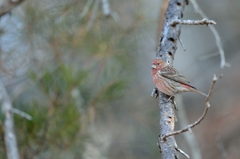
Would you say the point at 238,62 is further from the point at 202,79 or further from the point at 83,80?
the point at 83,80

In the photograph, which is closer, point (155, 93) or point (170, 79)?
point (155, 93)

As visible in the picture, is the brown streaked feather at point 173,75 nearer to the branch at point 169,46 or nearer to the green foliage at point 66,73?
the branch at point 169,46

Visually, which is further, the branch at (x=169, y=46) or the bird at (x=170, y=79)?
the bird at (x=170, y=79)

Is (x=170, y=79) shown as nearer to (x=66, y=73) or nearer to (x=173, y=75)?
(x=173, y=75)

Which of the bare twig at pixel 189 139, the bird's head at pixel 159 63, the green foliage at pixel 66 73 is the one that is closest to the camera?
the bird's head at pixel 159 63

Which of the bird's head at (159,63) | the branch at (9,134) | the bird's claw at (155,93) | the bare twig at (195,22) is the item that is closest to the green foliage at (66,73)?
the branch at (9,134)

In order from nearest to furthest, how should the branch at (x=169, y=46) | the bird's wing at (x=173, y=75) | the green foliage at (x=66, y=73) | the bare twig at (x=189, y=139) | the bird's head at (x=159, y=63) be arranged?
the branch at (x=169, y=46)
the bird's head at (x=159, y=63)
the bird's wing at (x=173, y=75)
the green foliage at (x=66, y=73)
the bare twig at (x=189, y=139)

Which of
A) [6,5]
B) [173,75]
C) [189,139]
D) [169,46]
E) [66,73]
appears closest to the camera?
[169,46]

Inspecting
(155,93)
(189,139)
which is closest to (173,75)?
(155,93)

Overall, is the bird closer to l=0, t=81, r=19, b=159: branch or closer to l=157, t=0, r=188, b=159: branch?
l=157, t=0, r=188, b=159: branch

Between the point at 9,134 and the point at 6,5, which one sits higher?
the point at 6,5

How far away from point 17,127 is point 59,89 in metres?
0.52

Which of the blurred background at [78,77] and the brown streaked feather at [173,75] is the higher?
the blurred background at [78,77]

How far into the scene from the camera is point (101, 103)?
4.52 meters
